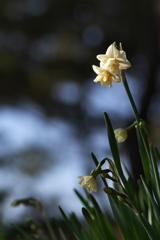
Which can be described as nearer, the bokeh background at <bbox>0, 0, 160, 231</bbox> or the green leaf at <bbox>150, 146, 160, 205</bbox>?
the green leaf at <bbox>150, 146, 160, 205</bbox>

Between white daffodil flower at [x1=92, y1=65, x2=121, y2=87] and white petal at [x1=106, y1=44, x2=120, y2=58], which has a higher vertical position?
white petal at [x1=106, y1=44, x2=120, y2=58]

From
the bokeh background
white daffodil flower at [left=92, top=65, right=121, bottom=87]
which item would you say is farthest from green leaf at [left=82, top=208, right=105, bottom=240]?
the bokeh background

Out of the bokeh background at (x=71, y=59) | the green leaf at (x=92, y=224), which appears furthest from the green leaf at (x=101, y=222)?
the bokeh background at (x=71, y=59)

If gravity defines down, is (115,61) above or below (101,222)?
above

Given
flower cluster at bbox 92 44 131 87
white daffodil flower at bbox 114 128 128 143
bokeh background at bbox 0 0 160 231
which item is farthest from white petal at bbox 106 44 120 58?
bokeh background at bbox 0 0 160 231

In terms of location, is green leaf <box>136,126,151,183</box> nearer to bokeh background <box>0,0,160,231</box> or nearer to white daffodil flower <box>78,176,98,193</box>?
white daffodil flower <box>78,176,98,193</box>

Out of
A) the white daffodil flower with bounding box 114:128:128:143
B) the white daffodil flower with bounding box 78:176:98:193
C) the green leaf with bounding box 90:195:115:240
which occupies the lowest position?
the green leaf with bounding box 90:195:115:240

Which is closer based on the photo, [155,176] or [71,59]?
[155,176]

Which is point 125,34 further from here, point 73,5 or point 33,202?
point 33,202

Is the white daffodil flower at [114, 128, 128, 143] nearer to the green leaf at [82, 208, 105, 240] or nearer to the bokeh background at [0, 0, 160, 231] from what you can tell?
the green leaf at [82, 208, 105, 240]

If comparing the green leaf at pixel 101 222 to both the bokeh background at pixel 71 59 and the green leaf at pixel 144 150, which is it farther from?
the bokeh background at pixel 71 59

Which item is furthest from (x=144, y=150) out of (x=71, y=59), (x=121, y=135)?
(x=71, y=59)

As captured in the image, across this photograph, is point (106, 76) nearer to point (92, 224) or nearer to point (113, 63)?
point (113, 63)
